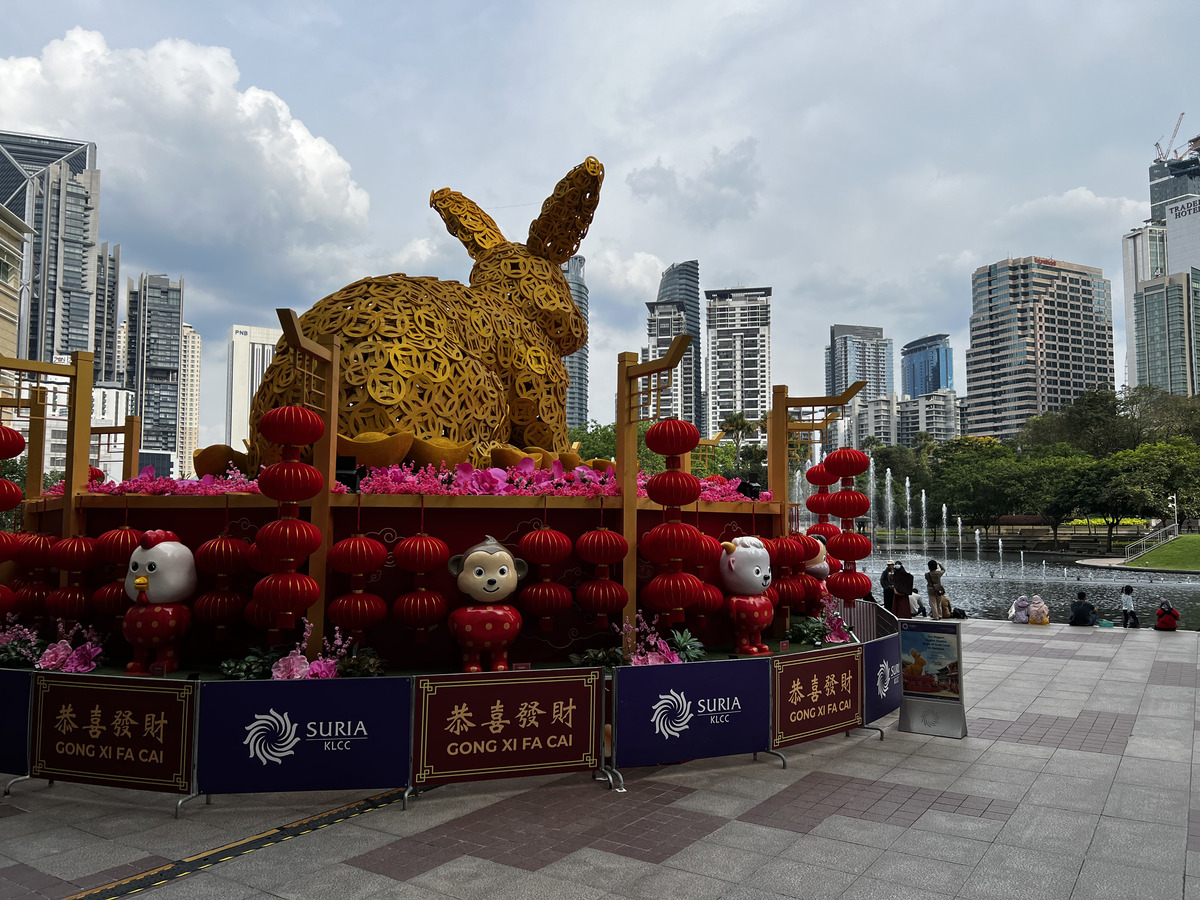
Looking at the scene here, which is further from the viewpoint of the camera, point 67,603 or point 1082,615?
point 1082,615

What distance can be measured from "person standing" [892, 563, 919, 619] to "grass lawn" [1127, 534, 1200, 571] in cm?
2487

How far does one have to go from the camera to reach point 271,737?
6.27m

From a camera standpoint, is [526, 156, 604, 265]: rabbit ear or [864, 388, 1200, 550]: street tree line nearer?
[526, 156, 604, 265]: rabbit ear

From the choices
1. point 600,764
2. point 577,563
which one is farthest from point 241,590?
point 600,764

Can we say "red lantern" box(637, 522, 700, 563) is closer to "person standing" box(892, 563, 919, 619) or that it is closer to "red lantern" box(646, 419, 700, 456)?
"red lantern" box(646, 419, 700, 456)

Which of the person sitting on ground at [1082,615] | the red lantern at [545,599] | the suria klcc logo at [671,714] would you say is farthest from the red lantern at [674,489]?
the person sitting on ground at [1082,615]

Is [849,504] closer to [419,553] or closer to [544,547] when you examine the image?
[544,547]

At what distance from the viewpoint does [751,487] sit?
11.0 meters

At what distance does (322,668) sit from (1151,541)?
157ft

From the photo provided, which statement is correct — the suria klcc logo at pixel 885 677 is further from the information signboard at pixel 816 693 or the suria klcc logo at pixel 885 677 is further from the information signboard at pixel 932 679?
the information signboard at pixel 816 693

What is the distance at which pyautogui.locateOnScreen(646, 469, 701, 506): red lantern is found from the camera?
8.25m

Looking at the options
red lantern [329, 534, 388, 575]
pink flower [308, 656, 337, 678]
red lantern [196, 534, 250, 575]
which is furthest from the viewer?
red lantern [196, 534, 250, 575]

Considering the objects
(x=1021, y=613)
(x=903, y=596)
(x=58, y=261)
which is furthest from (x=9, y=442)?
(x=58, y=261)

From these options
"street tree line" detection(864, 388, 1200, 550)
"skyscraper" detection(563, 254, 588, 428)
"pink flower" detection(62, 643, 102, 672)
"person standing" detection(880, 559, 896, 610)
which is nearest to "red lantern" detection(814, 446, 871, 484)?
"person standing" detection(880, 559, 896, 610)
